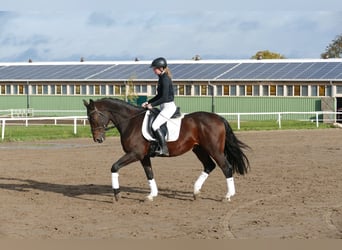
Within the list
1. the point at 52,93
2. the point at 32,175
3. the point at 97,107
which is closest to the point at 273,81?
the point at 52,93

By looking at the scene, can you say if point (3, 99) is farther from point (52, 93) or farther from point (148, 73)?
point (148, 73)

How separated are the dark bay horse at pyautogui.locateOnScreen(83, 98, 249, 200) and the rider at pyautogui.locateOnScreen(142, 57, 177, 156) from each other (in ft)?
0.75

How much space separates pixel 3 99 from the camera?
210 ft

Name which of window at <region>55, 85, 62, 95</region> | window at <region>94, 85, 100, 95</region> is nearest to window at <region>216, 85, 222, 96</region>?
window at <region>94, 85, 100, 95</region>

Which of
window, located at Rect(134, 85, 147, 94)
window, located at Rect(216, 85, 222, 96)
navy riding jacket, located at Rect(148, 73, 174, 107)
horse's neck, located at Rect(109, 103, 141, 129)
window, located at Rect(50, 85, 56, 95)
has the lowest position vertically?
horse's neck, located at Rect(109, 103, 141, 129)

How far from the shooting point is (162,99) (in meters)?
11.1

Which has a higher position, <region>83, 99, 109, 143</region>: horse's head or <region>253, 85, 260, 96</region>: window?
<region>253, 85, 260, 96</region>: window

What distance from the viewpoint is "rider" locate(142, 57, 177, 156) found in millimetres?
11000

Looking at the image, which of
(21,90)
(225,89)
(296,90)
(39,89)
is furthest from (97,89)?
(296,90)

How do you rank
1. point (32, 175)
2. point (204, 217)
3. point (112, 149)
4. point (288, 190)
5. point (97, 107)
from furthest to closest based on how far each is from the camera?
1. point (112, 149)
2. point (32, 175)
3. point (288, 190)
4. point (97, 107)
5. point (204, 217)

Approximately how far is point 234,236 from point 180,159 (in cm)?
1149

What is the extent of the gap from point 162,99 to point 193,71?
4629 cm

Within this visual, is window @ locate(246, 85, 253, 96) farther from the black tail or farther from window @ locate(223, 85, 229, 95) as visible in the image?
the black tail

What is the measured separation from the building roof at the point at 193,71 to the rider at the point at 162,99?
39.1 meters
